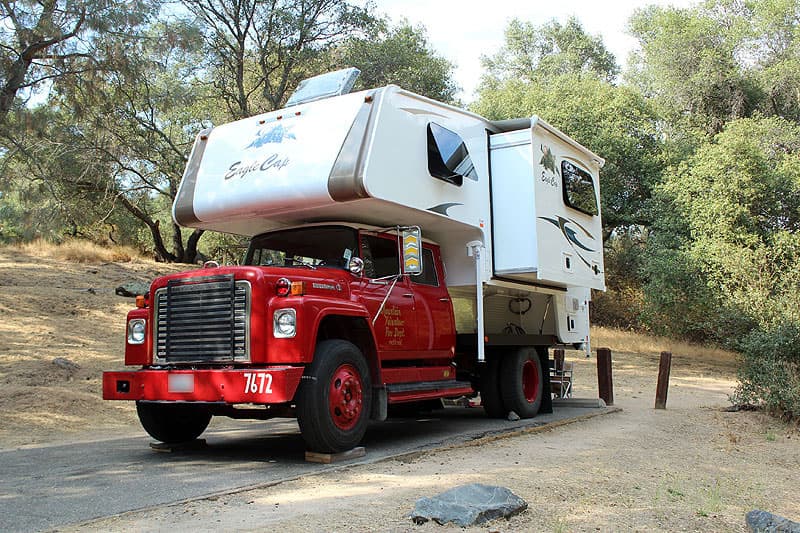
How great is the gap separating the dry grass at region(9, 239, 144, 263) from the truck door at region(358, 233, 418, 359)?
1714 centimetres

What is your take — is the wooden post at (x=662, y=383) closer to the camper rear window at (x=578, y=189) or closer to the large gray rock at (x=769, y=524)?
the camper rear window at (x=578, y=189)

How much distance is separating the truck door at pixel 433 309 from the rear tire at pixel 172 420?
104 inches

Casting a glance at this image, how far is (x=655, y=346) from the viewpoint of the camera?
2447 centimetres

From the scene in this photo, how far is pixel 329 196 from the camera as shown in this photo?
781cm

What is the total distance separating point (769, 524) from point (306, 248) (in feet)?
17.9

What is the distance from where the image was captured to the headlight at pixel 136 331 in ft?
25.6

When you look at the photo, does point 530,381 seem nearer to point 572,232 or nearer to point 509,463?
point 572,232

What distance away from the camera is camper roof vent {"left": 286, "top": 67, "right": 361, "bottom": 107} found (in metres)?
8.92

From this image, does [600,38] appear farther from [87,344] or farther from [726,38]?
[87,344]

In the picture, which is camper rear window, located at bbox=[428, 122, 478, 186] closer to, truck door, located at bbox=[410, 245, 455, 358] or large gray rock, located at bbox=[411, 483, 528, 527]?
truck door, located at bbox=[410, 245, 455, 358]

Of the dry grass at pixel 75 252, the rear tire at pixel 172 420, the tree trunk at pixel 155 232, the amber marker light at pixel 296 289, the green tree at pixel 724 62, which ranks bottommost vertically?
the rear tire at pixel 172 420

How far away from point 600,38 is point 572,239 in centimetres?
3268

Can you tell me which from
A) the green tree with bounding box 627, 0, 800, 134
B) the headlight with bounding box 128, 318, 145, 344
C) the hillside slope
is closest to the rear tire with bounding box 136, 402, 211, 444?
the headlight with bounding box 128, 318, 145, 344

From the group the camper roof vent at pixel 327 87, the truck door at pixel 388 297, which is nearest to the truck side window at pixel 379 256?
the truck door at pixel 388 297
